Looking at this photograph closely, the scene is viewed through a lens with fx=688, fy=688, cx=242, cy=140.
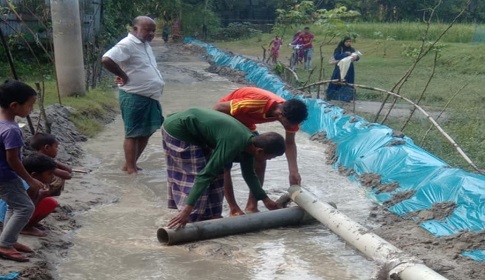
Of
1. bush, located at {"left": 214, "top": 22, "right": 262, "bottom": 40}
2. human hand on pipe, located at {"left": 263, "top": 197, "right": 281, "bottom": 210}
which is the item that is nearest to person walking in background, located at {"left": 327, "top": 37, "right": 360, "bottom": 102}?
human hand on pipe, located at {"left": 263, "top": 197, "right": 281, "bottom": 210}

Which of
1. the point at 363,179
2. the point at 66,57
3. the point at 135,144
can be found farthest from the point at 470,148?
the point at 66,57

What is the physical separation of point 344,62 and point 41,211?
9.50 metres

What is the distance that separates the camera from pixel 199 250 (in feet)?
16.8

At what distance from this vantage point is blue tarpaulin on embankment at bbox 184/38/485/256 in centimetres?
545

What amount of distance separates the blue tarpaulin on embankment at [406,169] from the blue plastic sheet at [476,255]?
31cm

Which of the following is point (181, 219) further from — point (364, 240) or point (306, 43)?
point (306, 43)

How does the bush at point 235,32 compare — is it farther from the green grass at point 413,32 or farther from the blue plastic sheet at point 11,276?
the blue plastic sheet at point 11,276

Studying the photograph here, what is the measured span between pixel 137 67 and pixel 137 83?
6.6 inches

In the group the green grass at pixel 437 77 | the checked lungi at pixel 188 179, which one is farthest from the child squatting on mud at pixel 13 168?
the green grass at pixel 437 77

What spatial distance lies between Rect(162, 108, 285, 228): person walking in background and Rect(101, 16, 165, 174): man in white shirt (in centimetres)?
187

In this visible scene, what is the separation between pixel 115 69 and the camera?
713cm

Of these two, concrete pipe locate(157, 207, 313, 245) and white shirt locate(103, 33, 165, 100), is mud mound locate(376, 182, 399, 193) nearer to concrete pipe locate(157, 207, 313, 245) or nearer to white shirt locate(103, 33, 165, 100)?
concrete pipe locate(157, 207, 313, 245)

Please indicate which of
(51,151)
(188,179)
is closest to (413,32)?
(188,179)

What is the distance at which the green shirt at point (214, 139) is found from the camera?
190 inches
